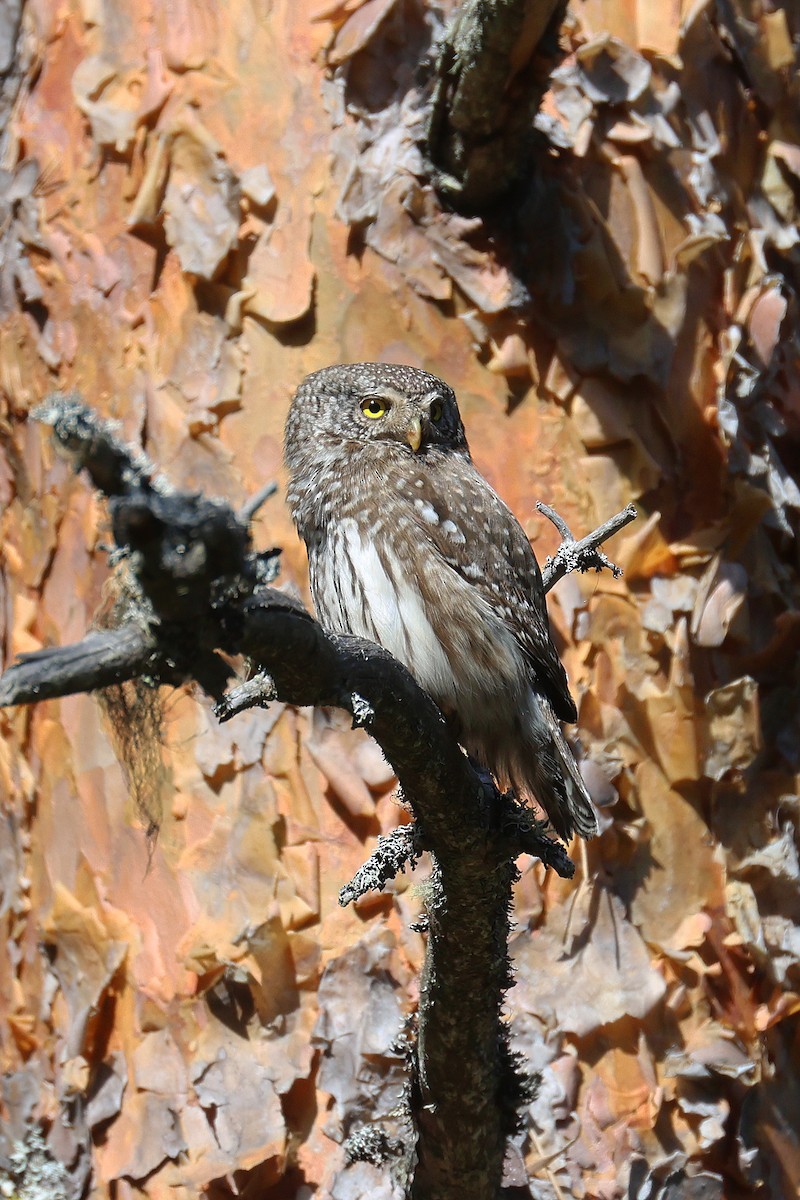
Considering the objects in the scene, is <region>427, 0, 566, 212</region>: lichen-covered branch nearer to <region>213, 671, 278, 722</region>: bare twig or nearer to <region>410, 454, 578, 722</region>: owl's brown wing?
<region>410, 454, 578, 722</region>: owl's brown wing

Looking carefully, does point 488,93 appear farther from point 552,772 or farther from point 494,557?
point 552,772

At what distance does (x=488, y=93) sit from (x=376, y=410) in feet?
2.71

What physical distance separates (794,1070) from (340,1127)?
1284mm

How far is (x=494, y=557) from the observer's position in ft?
9.20

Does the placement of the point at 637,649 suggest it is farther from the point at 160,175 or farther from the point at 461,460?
the point at 160,175

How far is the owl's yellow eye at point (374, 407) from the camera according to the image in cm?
302

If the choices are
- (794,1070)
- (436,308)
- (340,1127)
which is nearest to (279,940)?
(340,1127)

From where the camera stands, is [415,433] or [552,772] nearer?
[552,772]

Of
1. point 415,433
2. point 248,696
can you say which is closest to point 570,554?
point 415,433

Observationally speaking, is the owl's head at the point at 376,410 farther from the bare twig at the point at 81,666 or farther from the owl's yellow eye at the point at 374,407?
the bare twig at the point at 81,666

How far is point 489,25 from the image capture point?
2.89 m

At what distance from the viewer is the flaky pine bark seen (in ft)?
3.90

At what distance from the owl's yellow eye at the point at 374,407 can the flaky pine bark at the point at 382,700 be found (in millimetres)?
787

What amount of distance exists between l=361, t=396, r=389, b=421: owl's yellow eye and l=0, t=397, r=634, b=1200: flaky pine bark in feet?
2.58
